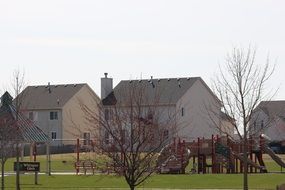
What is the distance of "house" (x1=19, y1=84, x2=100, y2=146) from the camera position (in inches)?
3637

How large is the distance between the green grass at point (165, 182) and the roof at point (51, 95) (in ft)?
156

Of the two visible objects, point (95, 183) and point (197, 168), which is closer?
point (95, 183)

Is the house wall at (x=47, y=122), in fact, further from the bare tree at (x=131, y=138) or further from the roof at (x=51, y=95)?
the bare tree at (x=131, y=138)

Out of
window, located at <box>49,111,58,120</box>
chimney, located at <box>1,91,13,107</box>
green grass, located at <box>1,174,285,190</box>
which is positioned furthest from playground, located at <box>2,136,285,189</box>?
window, located at <box>49,111,58,120</box>

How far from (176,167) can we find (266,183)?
39.1 ft

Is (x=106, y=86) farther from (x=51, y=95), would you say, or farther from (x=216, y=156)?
(x=216, y=156)

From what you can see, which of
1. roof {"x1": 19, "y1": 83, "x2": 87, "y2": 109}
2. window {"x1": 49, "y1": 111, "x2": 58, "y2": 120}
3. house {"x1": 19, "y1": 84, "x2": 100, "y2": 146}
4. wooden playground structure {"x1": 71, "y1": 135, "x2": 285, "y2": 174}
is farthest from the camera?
roof {"x1": 19, "y1": 83, "x2": 87, "y2": 109}

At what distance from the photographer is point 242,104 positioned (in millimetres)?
29297

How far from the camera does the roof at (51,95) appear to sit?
95125 millimetres

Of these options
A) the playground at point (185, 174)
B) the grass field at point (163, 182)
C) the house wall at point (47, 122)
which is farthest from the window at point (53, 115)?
the grass field at point (163, 182)

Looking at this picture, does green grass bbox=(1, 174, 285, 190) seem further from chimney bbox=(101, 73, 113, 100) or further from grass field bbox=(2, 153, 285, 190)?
chimney bbox=(101, 73, 113, 100)

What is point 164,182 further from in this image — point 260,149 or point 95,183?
point 260,149

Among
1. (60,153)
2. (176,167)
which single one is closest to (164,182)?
(176,167)

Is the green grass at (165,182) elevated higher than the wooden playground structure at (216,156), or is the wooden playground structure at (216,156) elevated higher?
the wooden playground structure at (216,156)
